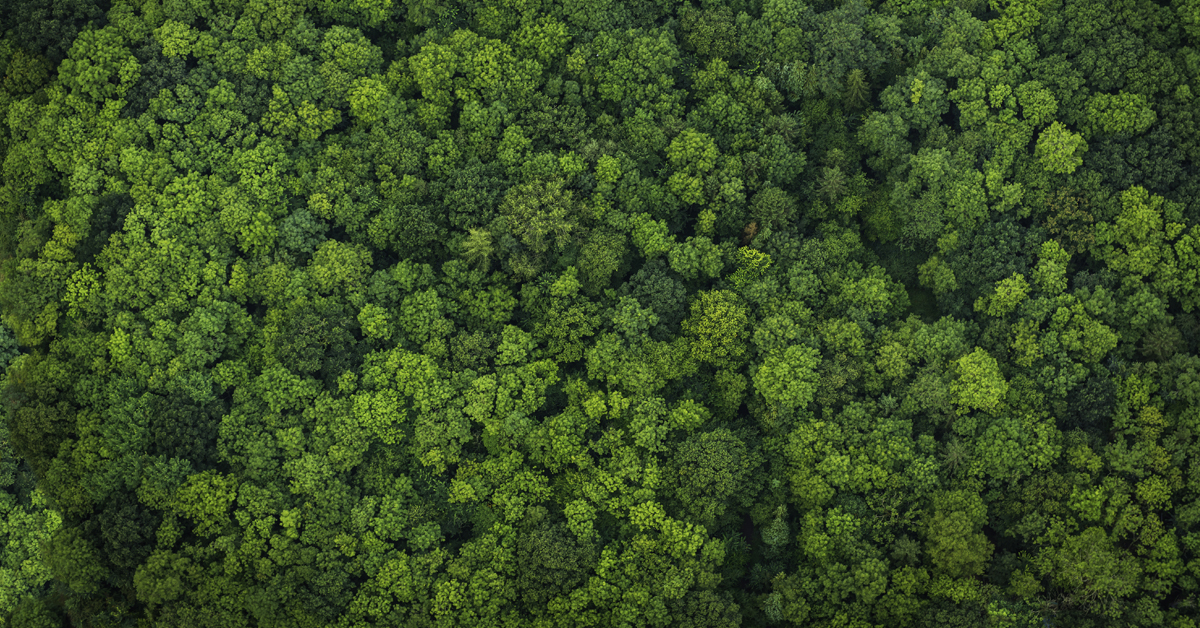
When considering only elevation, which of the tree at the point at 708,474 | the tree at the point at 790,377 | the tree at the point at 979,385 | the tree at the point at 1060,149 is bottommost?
the tree at the point at 708,474

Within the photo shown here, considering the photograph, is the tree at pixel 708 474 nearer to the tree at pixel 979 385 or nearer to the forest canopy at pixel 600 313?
the forest canopy at pixel 600 313

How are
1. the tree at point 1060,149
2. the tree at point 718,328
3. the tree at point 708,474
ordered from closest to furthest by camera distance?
the tree at point 708,474, the tree at point 1060,149, the tree at point 718,328

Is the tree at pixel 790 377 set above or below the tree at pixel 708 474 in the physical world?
above

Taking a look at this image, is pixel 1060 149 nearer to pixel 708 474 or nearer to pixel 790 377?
pixel 790 377

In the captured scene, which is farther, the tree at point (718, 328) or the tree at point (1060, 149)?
the tree at point (718, 328)

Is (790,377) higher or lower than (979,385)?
lower

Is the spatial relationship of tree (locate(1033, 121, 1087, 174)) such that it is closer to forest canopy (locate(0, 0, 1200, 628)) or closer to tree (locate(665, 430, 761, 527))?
forest canopy (locate(0, 0, 1200, 628))

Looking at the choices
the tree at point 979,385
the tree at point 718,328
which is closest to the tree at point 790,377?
the tree at point 718,328

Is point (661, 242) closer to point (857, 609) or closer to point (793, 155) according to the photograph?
point (793, 155)

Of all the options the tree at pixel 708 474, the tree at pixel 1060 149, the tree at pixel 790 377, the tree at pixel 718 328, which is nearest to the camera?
the tree at pixel 708 474

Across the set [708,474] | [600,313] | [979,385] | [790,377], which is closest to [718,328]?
[790,377]
